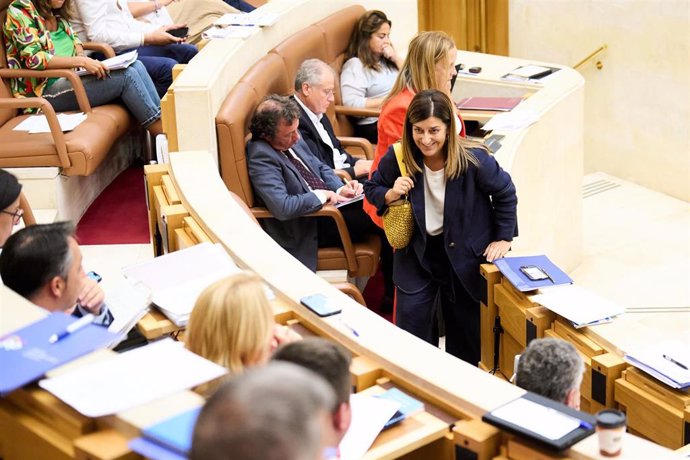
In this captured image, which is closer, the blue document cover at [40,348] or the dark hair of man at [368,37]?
the blue document cover at [40,348]

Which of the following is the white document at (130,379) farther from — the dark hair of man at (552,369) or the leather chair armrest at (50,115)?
the leather chair armrest at (50,115)

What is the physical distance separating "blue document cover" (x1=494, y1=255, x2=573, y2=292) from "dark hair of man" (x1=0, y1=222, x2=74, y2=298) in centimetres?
168

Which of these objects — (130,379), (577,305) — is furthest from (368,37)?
(130,379)

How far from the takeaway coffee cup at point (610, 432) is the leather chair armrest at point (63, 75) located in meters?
3.76

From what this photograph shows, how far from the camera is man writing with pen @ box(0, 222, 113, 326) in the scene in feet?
9.00

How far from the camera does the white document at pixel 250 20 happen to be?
5.73 meters

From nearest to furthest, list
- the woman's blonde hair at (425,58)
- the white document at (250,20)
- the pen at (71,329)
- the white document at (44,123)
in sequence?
the pen at (71,329) < the woman's blonde hair at (425,58) < the white document at (44,123) < the white document at (250,20)

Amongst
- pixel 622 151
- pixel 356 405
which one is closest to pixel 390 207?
pixel 356 405

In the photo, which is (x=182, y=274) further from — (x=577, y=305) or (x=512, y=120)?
(x=512, y=120)

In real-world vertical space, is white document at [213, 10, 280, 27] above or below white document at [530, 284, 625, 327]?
above

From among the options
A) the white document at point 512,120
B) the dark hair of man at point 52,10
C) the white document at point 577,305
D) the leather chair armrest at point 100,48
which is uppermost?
the dark hair of man at point 52,10

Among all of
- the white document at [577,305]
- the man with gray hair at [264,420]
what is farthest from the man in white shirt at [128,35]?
the man with gray hair at [264,420]

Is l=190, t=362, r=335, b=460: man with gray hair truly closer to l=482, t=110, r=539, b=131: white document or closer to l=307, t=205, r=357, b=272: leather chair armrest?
l=307, t=205, r=357, b=272: leather chair armrest

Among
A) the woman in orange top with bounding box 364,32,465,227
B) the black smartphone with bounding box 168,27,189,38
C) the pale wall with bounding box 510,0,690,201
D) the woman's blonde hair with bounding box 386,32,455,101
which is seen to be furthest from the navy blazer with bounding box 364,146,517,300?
the pale wall with bounding box 510,0,690,201
